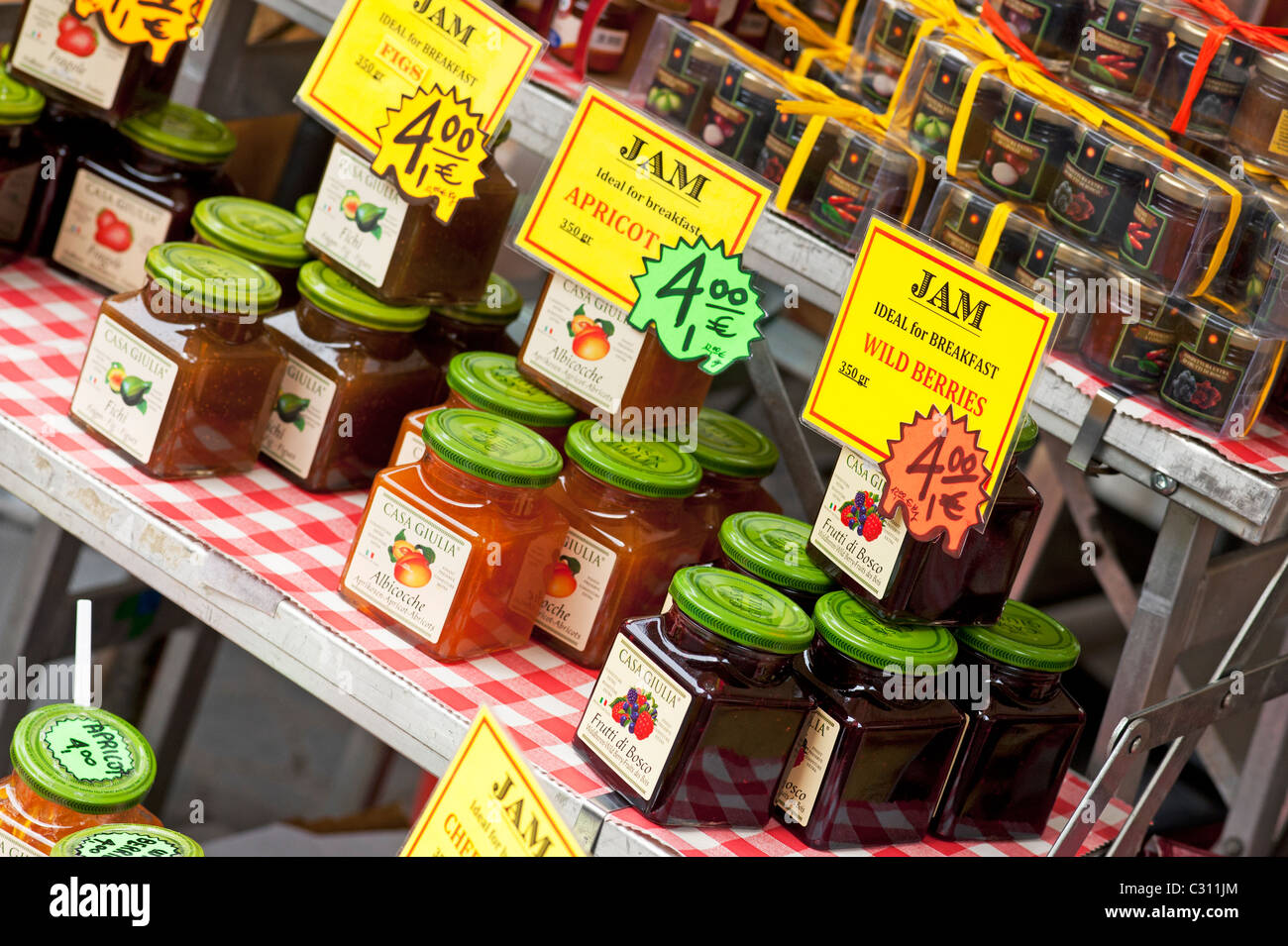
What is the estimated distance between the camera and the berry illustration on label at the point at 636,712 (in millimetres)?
1198

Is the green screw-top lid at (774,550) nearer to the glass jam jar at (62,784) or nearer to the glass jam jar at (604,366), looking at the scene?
the glass jam jar at (604,366)

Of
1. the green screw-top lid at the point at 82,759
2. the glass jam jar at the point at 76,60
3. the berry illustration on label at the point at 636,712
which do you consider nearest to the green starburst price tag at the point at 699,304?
the berry illustration on label at the point at 636,712

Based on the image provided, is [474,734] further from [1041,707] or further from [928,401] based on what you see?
[1041,707]

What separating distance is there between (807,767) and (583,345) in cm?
47

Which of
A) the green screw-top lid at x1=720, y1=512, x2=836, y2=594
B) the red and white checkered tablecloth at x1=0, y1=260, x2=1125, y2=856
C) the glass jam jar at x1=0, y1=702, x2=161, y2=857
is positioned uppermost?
the green screw-top lid at x1=720, y1=512, x2=836, y2=594

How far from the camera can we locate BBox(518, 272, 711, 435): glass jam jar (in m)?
1.43

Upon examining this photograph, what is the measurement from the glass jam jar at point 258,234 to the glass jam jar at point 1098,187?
0.78 m

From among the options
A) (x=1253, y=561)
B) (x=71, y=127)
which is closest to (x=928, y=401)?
(x=1253, y=561)

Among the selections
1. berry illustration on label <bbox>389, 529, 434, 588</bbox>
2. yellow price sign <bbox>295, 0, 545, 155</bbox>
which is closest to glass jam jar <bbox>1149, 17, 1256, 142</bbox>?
yellow price sign <bbox>295, 0, 545, 155</bbox>

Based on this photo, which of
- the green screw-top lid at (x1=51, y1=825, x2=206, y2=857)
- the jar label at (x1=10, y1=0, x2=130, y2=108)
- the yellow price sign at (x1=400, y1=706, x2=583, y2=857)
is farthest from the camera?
the jar label at (x1=10, y1=0, x2=130, y2=108)

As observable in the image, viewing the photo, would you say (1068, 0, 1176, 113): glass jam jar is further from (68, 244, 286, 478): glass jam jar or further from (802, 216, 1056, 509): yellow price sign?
(68, 244, 286, 478): glass jam jar

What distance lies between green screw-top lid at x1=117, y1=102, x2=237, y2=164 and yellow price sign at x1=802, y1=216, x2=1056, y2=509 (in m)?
0.86

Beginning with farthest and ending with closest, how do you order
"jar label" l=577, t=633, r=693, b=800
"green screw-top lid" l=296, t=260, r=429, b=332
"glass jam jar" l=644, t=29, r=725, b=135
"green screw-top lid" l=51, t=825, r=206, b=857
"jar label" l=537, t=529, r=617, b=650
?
"glass jam jar" l=644, t=29, r=725, b=135, "green screw-top lid" l=296, t=260, r=429, b=332, "jar label" l=537, t=529, r=617, b=650, "jar label" l=577, t=633, r=693, b=800, "green screw-top lid" l=51, t=825, r=206, b=857

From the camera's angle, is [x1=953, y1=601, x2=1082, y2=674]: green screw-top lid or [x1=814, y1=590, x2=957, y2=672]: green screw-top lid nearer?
[x1=814, y1=590, x2=957, y2=672]: green screw-top lid
